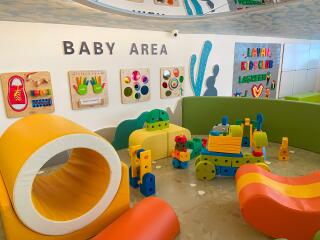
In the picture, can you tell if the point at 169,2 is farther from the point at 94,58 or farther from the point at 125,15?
the point at 94,58

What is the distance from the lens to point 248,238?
5.91ft

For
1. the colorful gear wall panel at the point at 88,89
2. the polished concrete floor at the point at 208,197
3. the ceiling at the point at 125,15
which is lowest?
the polished concrete floor at the point at 208,197

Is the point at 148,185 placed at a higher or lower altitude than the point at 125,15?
lower

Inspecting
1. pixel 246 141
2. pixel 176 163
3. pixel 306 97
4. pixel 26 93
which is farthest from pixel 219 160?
pixel 306 97

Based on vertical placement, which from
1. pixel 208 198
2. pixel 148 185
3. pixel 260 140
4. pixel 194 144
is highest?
pixel 260 140

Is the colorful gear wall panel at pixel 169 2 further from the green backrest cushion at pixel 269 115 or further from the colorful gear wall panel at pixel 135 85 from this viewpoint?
the green backrest cushion at pixel 269 115

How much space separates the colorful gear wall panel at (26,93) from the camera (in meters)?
2.59

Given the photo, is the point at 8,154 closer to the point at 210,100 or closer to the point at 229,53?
the point at 210,100

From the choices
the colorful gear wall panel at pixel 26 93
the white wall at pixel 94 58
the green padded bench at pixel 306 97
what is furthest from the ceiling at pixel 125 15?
the green padded bench at pixel 306 97

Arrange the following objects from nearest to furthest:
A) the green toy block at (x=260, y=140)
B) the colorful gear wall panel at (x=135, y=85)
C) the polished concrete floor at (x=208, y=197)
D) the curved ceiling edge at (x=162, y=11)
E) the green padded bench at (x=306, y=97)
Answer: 1. the polished concrete floor at (x=208, y=197)
2. the curved ceiling edge at (x=162, y=11)
3. the green toy block at (x=260, y=140)
4. the colorful gear wall panel at (x=135, y=85)
5. the green padded bench at (x=306, y=97)

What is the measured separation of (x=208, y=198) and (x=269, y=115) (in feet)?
6.27

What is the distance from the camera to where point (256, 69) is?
16.7 ft

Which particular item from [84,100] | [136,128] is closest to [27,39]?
[84,100]

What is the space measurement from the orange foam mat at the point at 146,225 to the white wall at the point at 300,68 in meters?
5.13
